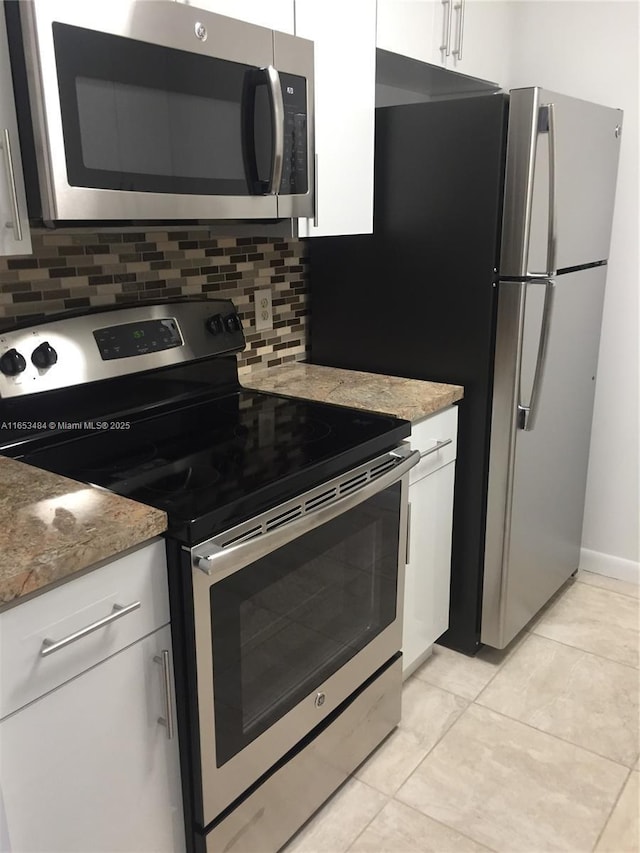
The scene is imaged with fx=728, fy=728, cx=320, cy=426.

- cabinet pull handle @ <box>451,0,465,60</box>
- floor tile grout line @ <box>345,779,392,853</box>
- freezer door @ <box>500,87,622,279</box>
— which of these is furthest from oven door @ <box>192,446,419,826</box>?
cabinet pull handle @ <box>451,0,465,60</box>

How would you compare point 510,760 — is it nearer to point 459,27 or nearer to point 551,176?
point 551,176

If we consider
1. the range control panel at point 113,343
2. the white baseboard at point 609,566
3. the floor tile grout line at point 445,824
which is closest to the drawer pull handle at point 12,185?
the range control panel at point 113,343

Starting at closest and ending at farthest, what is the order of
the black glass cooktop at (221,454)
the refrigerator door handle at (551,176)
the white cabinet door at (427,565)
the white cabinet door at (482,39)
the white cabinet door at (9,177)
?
the white cabinet door at (9,177) → the black glass cooktop at (221,454) → the refrigerator door handle at (551,176) → the white cabinet door at (427,565) → the white cabinet door at (482,39)

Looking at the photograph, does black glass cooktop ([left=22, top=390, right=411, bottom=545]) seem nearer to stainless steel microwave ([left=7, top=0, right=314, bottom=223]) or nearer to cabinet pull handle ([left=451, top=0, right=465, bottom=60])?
stainless steel microwave ([left=7, top=0, right=314, bottom=223])

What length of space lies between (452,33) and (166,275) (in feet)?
3.63

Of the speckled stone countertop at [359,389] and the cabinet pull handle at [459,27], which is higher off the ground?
the cabinet pull handle at [459,27]

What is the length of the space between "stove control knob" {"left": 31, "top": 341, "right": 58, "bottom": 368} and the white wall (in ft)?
6.34

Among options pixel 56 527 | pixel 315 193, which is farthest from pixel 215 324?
pixel 56 527

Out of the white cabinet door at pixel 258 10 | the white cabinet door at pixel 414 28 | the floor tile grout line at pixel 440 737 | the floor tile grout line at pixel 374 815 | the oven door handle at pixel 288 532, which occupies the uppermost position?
the white cabinet door at pixel 414 28

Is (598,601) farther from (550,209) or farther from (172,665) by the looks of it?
→ (172,665)

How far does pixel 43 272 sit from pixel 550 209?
1.26 m

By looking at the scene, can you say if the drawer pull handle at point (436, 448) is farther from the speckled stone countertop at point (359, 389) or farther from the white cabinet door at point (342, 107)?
the white cabinet door at point (342, 107)

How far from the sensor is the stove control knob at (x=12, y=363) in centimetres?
146

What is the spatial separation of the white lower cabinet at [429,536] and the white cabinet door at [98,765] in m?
0.87
